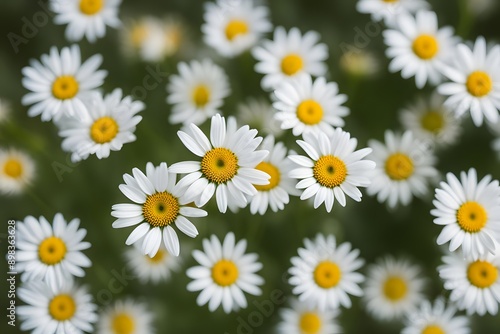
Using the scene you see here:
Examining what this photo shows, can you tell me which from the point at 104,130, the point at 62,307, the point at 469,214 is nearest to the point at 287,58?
the point at 104,130

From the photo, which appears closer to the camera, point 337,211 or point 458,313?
point 458,313

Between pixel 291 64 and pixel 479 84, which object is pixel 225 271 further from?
Result: pixel 479 84

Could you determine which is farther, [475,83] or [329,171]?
[475,83]

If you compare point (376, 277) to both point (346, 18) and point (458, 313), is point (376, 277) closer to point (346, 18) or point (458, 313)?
point (458, 313)

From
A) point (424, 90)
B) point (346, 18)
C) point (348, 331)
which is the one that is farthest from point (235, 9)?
point (348, 331)

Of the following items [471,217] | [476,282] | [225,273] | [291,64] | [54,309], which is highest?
[291,64]

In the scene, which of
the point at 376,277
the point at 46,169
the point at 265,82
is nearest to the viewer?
the point at 265,82
